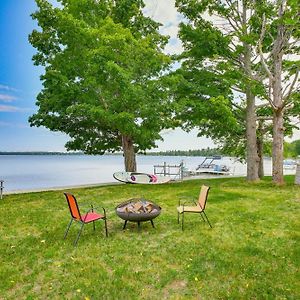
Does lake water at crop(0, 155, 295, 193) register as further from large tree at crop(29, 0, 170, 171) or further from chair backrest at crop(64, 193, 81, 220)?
chair backrest at crop(64, 193, 81, 220)

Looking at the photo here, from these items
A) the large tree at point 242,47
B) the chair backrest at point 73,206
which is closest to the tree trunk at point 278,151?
the large tree at point 242,47

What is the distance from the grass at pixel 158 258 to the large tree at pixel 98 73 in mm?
Result: 7035

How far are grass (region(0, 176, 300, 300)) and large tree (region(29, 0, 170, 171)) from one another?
703 cm

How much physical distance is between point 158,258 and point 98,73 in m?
11.0

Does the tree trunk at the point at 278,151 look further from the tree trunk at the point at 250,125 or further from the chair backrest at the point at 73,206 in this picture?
the chair backrest at the point at 73,206

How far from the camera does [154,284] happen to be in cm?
449

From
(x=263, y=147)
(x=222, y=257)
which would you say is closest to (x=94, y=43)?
(x=222, y=257)

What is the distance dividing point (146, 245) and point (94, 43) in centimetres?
1152

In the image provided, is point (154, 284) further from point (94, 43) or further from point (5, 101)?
point (5, 101)

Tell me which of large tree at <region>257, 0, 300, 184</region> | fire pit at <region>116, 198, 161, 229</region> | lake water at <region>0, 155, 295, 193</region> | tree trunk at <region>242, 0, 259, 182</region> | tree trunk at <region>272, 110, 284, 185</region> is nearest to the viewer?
fire pit at <region>116, 198, 161, 229</region>

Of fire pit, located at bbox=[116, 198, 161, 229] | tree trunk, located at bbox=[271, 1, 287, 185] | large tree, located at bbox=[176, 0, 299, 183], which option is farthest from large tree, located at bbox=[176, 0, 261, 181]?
fire pit, located at bbox=[116, 198, 161, 229]

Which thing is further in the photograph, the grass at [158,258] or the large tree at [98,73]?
the large tree at [98,73]

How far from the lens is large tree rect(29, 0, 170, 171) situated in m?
14.4

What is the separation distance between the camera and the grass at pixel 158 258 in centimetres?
432
